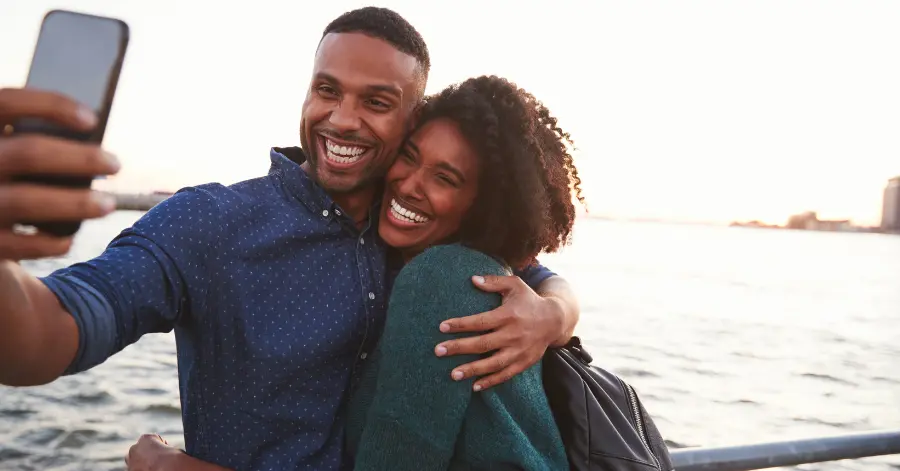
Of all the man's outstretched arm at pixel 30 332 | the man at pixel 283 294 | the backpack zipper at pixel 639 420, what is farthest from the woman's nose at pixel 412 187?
the man's outstretched arm at pixel 30 332

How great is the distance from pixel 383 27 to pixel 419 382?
1.40 meters

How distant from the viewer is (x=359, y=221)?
255 cm

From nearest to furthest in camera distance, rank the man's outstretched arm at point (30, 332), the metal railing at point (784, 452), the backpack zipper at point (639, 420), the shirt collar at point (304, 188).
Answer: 1. the man's outstretched arm at point (30, 332)
2. the backpack zipper at point (639, 420)
3. the metal railing at point (784, 452)
4. the shirt collar at point (304, 188)

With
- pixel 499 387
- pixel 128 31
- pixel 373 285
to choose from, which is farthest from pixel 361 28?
pixel 128 31

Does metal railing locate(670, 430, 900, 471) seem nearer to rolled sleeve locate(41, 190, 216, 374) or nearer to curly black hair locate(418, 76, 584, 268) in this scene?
curly black hair locate(418, 76, 584, 268)

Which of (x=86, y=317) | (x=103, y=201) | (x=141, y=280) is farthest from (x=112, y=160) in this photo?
(x=141, y=280)

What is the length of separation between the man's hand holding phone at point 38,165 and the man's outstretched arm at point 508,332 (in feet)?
3.49

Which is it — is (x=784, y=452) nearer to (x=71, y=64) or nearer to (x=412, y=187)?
(x=412, y=187)

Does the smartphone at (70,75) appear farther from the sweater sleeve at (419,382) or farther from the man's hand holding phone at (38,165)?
the sweater sleeve at (419,382)

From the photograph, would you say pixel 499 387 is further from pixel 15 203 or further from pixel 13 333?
pixel 15 203

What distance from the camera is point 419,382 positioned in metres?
1.71

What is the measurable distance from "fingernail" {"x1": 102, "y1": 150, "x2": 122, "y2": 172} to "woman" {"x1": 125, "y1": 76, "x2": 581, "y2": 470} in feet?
3.34

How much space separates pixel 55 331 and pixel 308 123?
4.28 ft

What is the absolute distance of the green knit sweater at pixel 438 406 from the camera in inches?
65.9
